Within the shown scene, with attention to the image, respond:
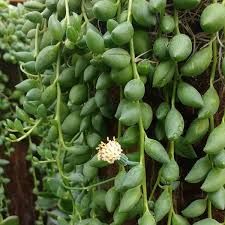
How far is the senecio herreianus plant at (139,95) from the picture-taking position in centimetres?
65

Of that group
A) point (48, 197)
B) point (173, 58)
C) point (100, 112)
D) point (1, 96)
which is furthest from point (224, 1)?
point (1, 96)

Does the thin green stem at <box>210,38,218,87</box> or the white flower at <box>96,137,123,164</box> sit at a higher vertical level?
the thin green stem at <box>210,38,218,87</box>

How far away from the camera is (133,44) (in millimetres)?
689

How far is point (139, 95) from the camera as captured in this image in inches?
25.5

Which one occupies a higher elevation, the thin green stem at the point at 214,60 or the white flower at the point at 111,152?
the thin green stem at the point at 214,60

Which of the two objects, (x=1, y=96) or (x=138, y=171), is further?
(x=1, y=96)

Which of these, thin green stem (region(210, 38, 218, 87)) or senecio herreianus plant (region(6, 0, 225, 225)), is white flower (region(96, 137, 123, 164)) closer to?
senecio herreianus plant (region(6, 0, 225, 225))

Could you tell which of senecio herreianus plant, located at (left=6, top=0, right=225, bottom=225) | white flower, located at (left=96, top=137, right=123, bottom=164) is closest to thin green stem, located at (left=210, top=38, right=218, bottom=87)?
senecio herreianus plant, located at (left=6, top=0, right=225, bottom=225)

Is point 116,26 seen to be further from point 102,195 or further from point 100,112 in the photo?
point 102,195

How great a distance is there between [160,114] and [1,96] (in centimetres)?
109

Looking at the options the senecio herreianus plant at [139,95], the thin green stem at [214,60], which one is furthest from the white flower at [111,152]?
the thin green stem at [214,60]

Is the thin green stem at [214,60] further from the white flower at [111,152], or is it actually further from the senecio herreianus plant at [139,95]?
the white flower at [111,152]

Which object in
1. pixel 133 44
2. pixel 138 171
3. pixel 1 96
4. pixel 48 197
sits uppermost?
pixel 133 44

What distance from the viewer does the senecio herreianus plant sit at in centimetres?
65
